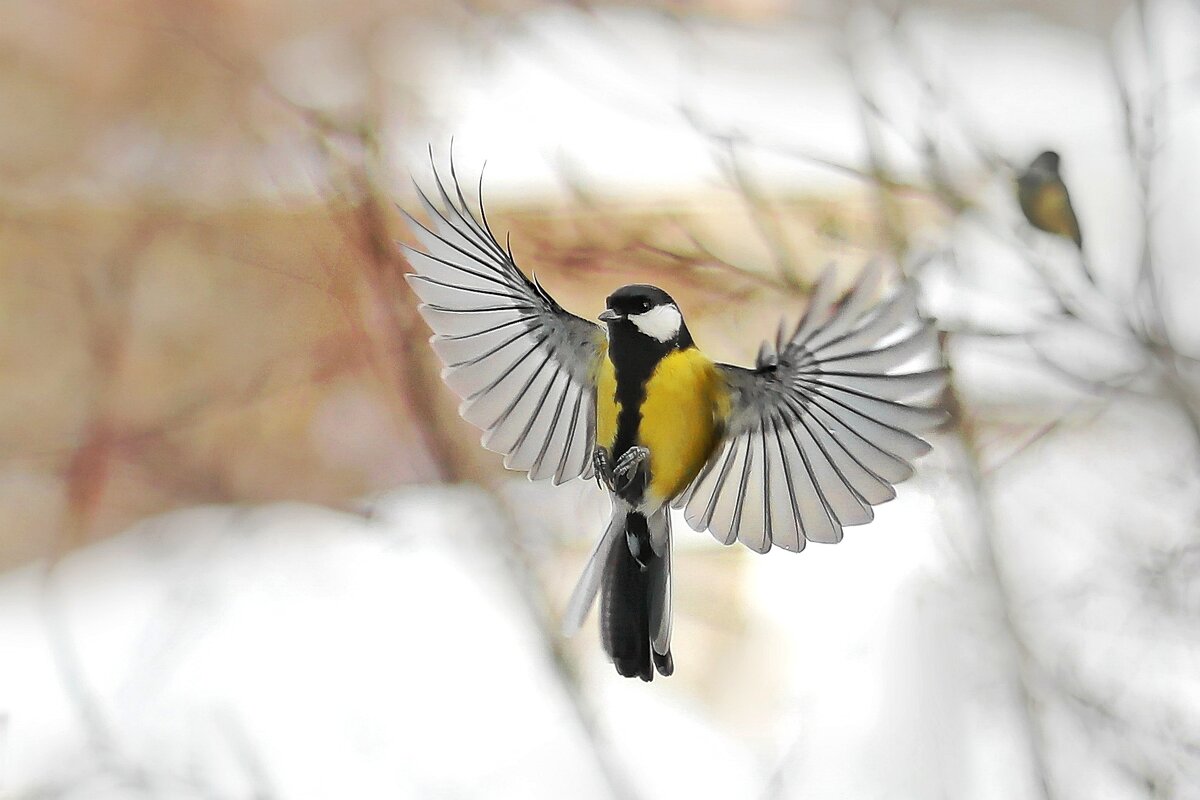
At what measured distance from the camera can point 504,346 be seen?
0.33 meters

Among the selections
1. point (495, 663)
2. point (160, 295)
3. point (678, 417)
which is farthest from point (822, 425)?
point (160, 295)

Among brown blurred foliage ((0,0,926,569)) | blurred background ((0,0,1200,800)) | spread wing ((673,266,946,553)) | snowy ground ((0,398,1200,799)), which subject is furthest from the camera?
brown blurred foliage ((0,0,926,569))

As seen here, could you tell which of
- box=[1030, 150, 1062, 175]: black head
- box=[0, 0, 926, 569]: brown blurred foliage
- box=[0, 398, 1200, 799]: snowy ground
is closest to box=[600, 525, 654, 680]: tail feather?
box=[1030, 150, 1062, 175]: black head

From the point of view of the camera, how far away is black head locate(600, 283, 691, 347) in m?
0.29

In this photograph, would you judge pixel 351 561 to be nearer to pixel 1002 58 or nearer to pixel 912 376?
pixel 1002 58

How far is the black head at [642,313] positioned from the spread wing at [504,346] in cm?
4

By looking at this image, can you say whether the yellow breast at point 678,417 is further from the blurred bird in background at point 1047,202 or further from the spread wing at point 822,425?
the blurred bird in background at point 1047,202

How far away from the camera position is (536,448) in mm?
313

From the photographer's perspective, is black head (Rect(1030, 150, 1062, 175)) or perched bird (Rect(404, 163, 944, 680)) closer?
perched bird (Rect(404, 163, 944, 680))

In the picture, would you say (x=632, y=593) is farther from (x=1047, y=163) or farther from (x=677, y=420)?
(x=1047, y=163)

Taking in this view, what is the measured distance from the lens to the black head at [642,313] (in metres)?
0.29

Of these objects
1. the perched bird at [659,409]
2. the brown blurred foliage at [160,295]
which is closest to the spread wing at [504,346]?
the perched bird at [659,409]

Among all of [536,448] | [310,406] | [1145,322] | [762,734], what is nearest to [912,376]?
[536,448]

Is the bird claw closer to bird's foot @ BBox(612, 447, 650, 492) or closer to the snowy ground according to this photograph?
bird's foot @ BBox(612, 447, 650, 492)
